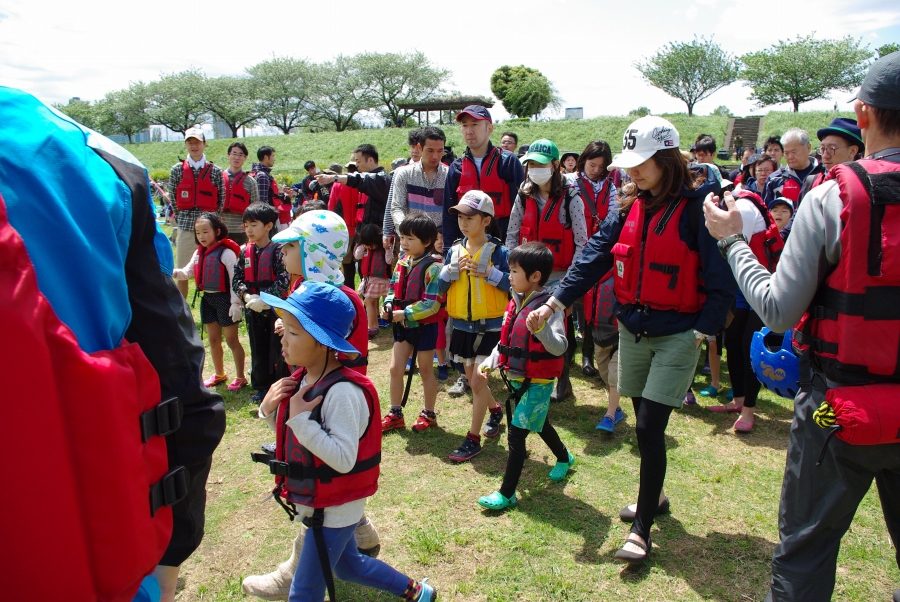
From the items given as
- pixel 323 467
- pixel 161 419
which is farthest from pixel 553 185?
pixel 161 419

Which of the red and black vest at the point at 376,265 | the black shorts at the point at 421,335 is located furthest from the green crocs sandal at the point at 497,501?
the red and black vest at the point at 376,265

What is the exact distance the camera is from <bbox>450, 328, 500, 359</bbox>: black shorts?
4.53 m

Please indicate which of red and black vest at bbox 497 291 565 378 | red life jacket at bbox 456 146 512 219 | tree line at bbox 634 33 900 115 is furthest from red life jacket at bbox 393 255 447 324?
tree line at bbox 634 33 900 115

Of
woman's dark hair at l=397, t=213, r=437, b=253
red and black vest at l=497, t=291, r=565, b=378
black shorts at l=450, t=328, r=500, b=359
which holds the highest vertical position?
woman's dark hair at l=397, t=213, r=437, b=253

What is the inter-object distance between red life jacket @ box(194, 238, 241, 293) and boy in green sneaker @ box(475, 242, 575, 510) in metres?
3.05

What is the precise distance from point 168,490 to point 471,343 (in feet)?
10.9

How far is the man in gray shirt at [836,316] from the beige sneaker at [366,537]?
1965 millimetres

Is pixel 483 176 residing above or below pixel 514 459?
above

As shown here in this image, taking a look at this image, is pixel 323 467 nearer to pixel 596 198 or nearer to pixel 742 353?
pixel 742 353

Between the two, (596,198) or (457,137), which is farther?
(457,137)

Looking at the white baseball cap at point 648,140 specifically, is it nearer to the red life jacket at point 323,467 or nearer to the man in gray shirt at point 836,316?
the man in gray shirt at point 836,316

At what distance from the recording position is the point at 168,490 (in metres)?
1.37

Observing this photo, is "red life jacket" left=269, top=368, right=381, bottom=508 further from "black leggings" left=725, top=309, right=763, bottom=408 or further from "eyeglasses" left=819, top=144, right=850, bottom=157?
"eyeglasses" left=819, top=144, right=850, bottom=157

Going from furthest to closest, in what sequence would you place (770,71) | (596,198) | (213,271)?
(770,71)
(596,198)
(213,271)
